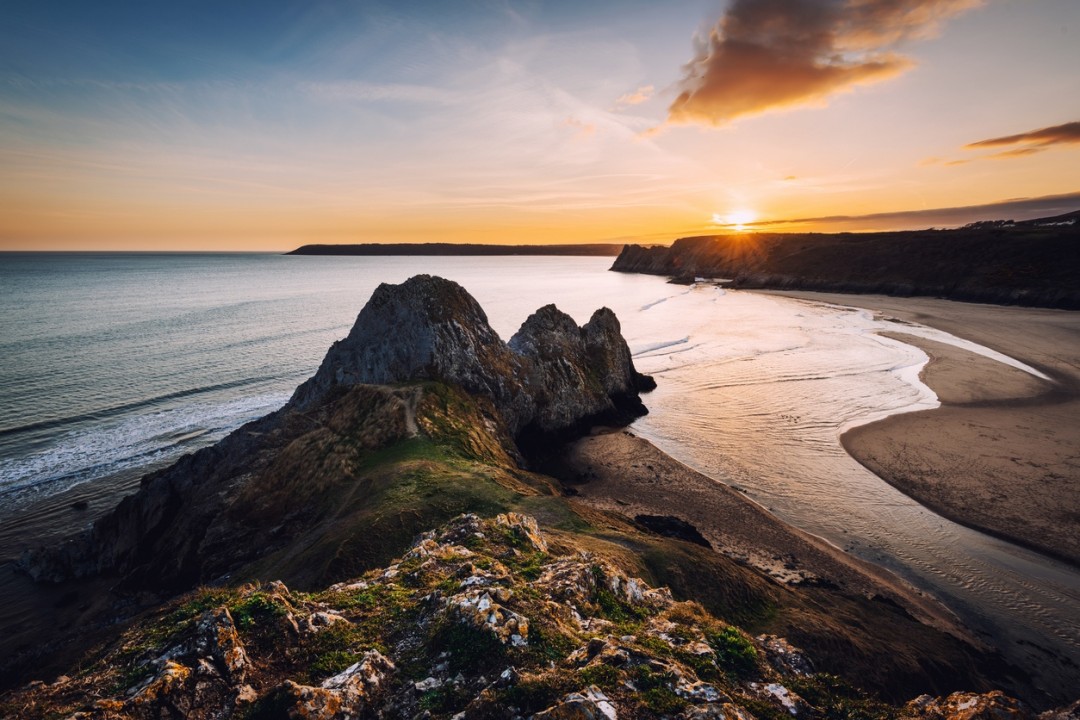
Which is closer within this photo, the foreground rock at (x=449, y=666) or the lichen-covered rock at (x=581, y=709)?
the lichen-covered rock at (x=581, y=709)

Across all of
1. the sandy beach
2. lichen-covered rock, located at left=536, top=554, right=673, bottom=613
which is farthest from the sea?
lichen-covered rock, located at left=536, top=554, right=673, bottom=613

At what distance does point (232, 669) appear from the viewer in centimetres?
718

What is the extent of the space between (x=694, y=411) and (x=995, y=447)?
17.7 meters

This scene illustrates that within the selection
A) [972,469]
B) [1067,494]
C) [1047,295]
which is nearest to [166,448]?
[972,469]

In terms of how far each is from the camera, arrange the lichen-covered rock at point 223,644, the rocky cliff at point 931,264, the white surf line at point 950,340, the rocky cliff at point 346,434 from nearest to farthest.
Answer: the lichen-covered rock at point 223,644, the rocky cliff at point 346,434, the white surf line at point 950,340, the rocky cliff at point 931,264

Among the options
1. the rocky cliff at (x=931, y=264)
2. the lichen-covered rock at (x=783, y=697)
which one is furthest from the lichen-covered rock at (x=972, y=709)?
the rocky cliff at (x=931, y=264)

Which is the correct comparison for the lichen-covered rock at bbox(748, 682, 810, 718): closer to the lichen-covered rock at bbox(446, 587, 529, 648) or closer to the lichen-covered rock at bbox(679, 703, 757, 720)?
the lichen-covered rock at bbox(679, 703, 757, 720)

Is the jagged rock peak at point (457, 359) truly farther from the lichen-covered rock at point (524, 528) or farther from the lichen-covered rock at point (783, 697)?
the lichen-covered rock at point (783, 697)

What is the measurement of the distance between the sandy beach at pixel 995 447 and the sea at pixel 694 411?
4.47 ft

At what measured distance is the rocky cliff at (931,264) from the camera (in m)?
85.6

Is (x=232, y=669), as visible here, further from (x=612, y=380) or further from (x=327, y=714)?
(x=612, y=380)

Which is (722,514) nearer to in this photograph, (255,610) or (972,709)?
(972,709)

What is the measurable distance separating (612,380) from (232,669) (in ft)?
108

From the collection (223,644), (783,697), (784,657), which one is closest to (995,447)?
(784,657)
